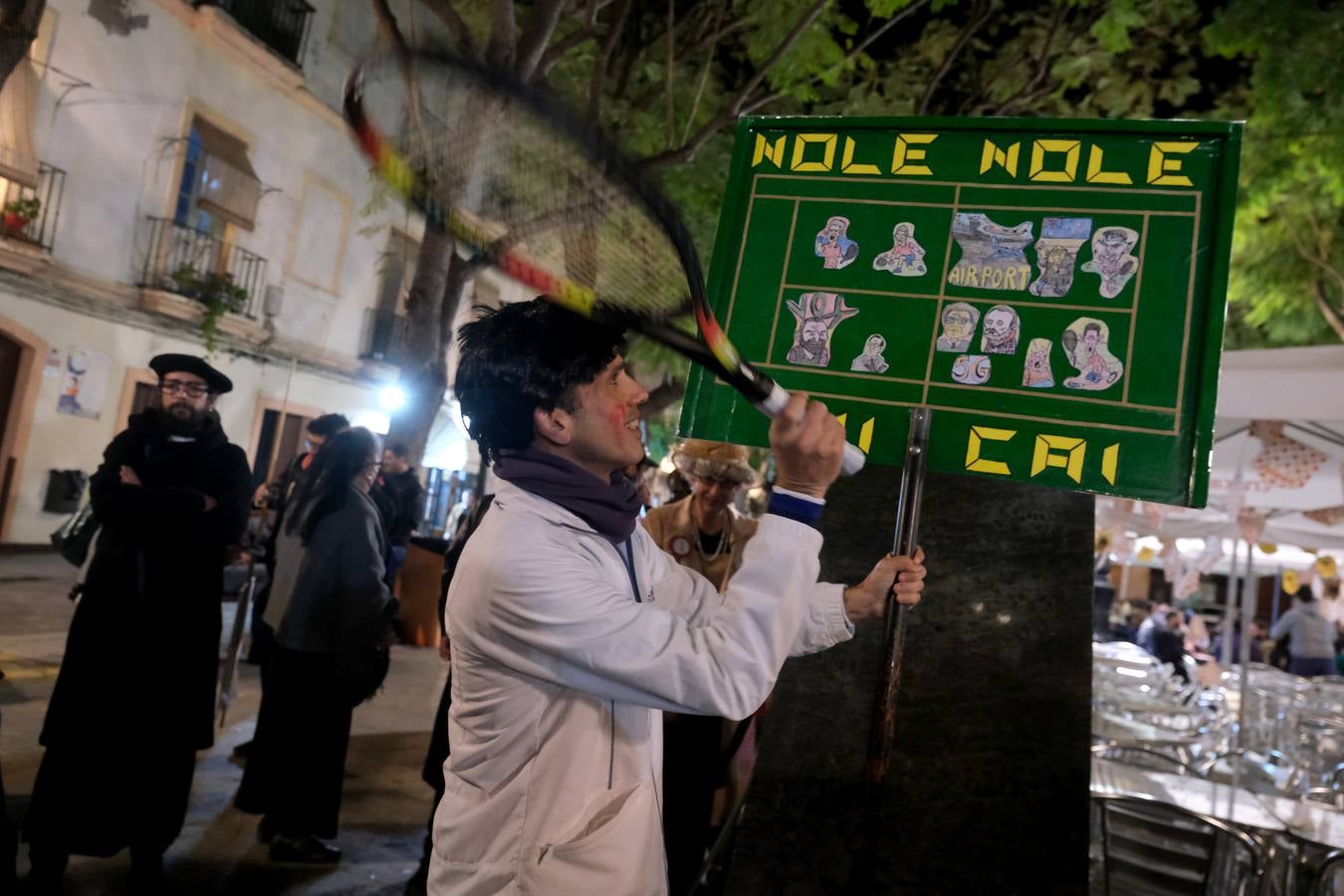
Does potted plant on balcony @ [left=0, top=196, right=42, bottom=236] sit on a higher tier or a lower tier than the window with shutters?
lower

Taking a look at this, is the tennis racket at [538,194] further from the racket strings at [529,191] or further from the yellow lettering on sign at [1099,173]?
the yellow lettering on sign at [1099,173]

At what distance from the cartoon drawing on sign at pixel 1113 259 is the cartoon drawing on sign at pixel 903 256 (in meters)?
0.37

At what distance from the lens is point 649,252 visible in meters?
1.72

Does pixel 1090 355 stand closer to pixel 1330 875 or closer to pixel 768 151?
pixel 768 151

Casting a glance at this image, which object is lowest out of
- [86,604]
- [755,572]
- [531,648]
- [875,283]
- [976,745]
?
[86,604]

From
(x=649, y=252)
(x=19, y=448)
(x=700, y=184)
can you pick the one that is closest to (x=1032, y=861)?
(x=649, y=252)

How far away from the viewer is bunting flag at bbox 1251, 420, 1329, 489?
658cm

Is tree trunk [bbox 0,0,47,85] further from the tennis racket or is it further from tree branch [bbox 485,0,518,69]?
the tennis racket

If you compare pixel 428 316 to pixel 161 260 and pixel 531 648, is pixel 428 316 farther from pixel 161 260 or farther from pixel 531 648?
pixel 161 260

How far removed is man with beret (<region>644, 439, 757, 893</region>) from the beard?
2272mm

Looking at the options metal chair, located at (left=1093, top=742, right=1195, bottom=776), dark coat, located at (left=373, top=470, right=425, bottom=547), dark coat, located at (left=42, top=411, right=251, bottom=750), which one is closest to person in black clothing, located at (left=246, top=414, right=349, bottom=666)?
dark coat, located at (left=42, top=411, right=251, bottom=750)

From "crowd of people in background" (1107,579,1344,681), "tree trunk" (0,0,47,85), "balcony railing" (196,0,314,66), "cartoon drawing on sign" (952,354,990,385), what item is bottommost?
"crowd of people in background" (1107,579,1344,681)

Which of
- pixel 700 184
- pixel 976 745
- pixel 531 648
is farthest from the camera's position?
pixel 700 184

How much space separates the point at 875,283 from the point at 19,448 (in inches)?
624
